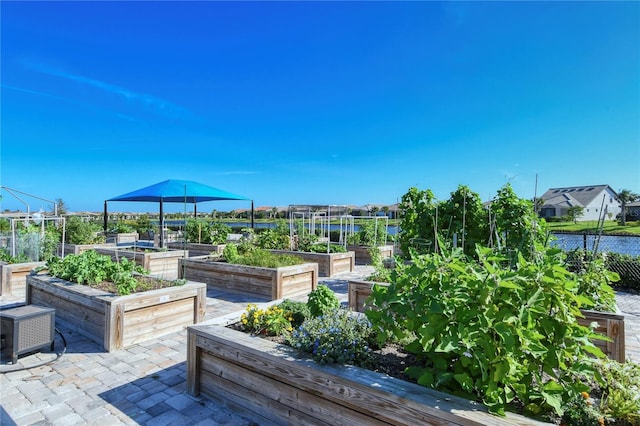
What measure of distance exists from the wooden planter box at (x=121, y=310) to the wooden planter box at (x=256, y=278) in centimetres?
147

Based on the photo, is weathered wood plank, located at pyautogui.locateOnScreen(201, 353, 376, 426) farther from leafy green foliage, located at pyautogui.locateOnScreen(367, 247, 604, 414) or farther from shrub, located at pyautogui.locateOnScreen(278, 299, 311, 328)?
shrub, located at pyautogui.locateOnScreen(278, 299, 311, 328)

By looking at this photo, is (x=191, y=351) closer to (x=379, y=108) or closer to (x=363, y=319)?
(x=363, y=319)

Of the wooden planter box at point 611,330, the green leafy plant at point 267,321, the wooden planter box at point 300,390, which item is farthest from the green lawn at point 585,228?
the wooden planter box at point 300,390

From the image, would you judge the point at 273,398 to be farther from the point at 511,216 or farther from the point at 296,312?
the point at 511,216

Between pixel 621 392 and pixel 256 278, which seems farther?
pixel 256 278

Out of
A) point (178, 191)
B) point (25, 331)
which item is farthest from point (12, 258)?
point (25, 331)

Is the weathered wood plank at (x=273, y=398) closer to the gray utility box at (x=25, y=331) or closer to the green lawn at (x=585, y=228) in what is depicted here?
the gray utility box at (x=25, y=331)

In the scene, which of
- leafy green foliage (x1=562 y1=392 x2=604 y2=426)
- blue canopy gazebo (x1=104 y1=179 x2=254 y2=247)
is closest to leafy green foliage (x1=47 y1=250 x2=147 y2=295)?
blue canopy gazebo (x1=104 y1=179 x2=254 y2=247)

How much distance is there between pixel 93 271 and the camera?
437 cm

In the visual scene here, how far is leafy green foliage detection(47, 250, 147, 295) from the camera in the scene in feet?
13.4

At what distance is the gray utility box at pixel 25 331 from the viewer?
317 cm

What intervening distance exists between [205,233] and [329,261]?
16.4 ft

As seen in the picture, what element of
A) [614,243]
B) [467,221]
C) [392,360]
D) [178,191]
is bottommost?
[392,360]

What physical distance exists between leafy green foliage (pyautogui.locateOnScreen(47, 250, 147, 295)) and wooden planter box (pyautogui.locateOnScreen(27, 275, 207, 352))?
127mm
